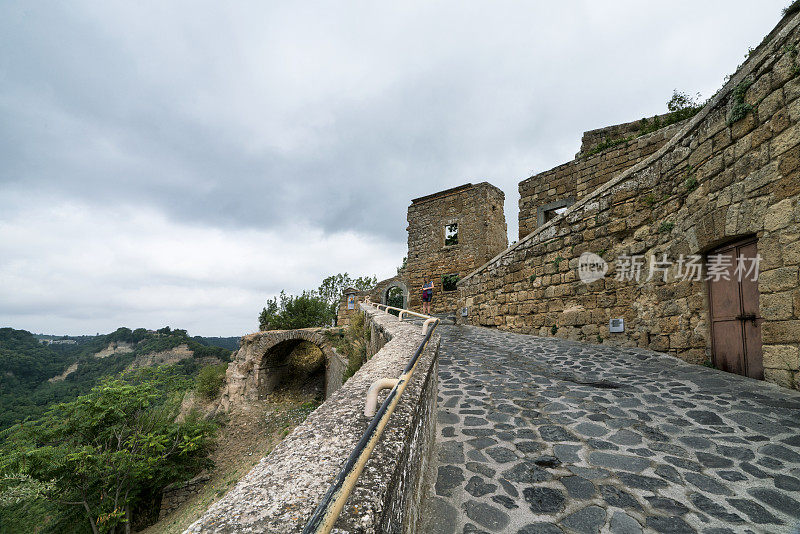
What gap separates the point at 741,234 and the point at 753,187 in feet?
1.75

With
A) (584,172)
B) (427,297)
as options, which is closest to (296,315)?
(427,297)

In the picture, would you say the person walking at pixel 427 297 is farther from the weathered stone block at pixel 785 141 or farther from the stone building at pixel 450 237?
the weathered stone block at pixel 785 141

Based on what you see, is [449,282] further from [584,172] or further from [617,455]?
[617,455]

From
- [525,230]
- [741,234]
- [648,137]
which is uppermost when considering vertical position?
[648,137]

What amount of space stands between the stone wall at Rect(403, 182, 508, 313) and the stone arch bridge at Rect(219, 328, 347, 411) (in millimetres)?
5707

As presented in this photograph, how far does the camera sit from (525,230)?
11.1 m

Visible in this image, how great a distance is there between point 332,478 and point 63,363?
75.6 metres

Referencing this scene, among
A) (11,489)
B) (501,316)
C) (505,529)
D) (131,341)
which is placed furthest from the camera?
(131,341)

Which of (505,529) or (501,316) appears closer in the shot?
(505,529)

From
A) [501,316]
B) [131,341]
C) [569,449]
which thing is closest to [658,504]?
[569,449]

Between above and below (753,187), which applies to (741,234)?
below

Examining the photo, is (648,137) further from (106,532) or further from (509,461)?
(106,532)

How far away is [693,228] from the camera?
457 centimetres

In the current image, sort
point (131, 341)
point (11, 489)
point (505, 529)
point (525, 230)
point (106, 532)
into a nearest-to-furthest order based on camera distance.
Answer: point (505, 529)
point (11, 489)
point (106, 532)
point (525, 230)
point (131, 341)
